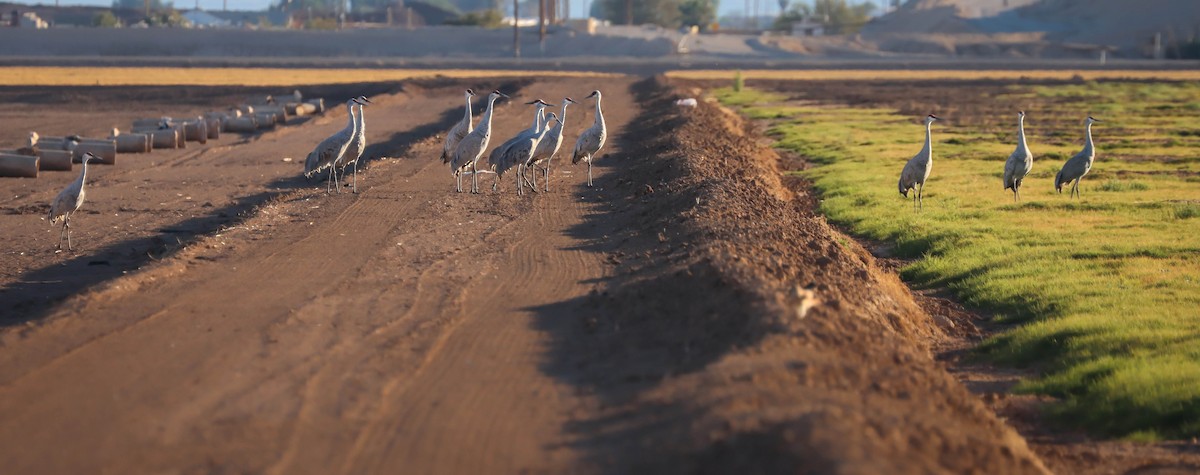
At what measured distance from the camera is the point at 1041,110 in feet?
152

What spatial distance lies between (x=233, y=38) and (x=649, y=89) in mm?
64910

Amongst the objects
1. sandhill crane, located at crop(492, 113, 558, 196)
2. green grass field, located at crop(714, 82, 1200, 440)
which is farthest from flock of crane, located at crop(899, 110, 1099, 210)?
sandhill crane, located at crop(492, 113, 558, 196)

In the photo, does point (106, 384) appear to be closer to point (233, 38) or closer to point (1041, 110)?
point (1041, 110)

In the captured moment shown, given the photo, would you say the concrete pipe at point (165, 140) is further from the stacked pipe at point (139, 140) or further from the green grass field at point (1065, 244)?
the green grass field at point (1065, 244)

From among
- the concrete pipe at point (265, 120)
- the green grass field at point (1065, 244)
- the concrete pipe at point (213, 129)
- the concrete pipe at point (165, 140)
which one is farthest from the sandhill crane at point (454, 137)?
the concrete pipe at point (265, 120)

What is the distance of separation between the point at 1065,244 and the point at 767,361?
9.09 metres

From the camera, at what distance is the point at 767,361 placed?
8.40 m

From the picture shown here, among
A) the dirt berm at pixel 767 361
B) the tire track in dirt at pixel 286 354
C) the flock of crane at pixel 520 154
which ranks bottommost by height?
the tire track in dirt at pixel 286 354

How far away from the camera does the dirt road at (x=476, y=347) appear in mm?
7172

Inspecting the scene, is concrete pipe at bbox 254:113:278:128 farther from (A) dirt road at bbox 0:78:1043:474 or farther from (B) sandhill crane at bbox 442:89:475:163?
(A) dirt road at bbox 0:78:1043:474

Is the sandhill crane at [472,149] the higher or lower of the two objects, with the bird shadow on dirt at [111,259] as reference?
higher

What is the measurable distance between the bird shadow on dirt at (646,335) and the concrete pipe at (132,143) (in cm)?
1542

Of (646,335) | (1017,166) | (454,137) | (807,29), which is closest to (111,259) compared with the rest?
(454,137)

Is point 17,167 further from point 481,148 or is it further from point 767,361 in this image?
point 767,361
